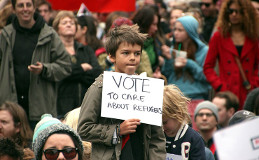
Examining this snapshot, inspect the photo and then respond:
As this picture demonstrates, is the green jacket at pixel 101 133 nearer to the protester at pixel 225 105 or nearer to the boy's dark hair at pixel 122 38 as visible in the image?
the boy's dark hair at pixel 122 38

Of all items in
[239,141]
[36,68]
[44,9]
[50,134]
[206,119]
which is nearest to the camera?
[239,141]

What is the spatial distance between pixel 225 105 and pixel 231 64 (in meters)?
0.81

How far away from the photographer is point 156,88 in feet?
16.8

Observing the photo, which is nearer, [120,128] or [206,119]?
[120,128]

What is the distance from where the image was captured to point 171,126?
18.4 ft

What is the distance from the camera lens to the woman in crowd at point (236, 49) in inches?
367

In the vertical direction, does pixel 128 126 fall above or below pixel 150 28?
below

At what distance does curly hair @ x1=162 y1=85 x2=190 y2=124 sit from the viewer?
558 cm

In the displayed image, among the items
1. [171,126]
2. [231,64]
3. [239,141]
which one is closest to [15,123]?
[171,126]

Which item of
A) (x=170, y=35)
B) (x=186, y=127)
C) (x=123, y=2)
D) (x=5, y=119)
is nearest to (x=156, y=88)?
(x=186, y=127)

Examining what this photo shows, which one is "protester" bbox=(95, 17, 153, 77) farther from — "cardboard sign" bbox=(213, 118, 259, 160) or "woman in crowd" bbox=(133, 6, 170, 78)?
"cardboard sign" bbox=(213, 118, 259, 160)

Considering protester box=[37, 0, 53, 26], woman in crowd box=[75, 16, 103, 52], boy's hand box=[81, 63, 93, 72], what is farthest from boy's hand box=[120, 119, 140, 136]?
protester box=[37, 0, 53, 26]

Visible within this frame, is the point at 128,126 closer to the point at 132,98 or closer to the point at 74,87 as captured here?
the point at 132,98

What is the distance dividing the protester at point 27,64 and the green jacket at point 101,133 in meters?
2.69
